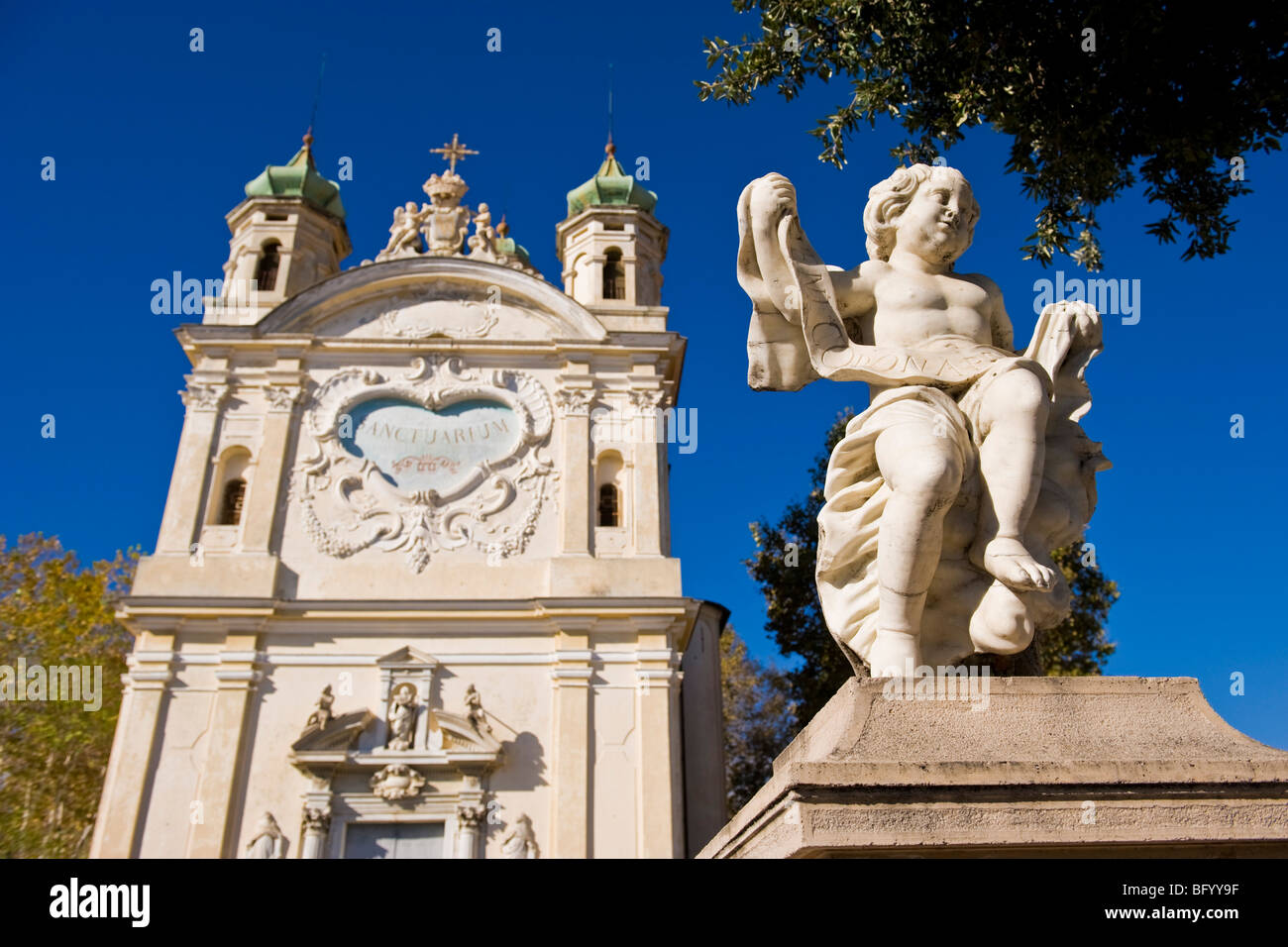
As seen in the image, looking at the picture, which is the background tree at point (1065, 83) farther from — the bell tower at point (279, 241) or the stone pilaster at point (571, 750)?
the bell tower at point (279, 241)

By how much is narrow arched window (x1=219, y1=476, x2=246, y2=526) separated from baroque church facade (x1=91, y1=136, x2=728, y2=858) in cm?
4

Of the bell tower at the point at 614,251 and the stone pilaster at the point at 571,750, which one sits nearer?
the stone pilaster at the point at 571,750

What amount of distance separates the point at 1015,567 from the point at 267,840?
45.6ft

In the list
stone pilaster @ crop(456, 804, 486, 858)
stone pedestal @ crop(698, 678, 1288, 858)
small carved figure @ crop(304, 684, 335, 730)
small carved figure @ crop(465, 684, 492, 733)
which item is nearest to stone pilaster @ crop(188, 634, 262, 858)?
small carved figure @ crop(304, 684, 335, 730)

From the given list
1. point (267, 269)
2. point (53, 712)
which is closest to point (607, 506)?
point (267, 269)

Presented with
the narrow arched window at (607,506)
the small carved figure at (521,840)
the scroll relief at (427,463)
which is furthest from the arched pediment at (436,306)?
the small carved figure at (521,840)

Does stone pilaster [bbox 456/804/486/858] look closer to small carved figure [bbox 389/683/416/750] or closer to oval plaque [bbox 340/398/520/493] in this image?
small carved figure [bbox 389/683/416/750]

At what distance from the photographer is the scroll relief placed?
57.1 ft

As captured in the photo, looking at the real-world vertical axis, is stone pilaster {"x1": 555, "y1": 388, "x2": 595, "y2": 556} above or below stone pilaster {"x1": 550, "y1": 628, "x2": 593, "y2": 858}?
above

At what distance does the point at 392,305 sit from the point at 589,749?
8.98 meters

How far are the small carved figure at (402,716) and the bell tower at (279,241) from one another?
821cm

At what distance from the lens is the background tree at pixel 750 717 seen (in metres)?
24.6

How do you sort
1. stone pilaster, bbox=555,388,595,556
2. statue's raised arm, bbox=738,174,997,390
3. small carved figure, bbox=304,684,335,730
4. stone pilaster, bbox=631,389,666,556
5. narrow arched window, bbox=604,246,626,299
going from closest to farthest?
statue's raised arm, bbox=738,174,997,390, small carved figure, bbox=304,684,335,730, stone pilaster, bbox=555,388,595,556, stone pilaster, bbox=631,389,666,556, narrow arched window, bbox=604,246,626,299
